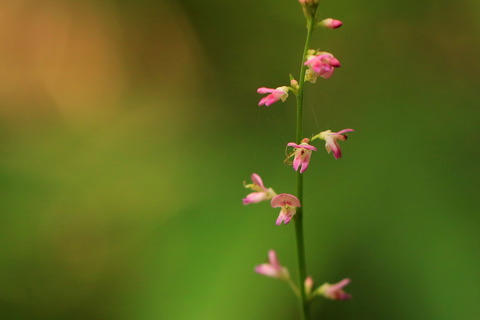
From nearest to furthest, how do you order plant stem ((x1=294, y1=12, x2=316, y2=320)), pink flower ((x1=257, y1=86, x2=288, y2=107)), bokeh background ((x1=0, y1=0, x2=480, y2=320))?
plant stem ((x1=294, y1=12, x2=316, y2=320))
pink flower ((x1=257, y1=86, x2=288, y2=107))
bokeh background ((x1=0, y1=0, x2=480, y2=320))

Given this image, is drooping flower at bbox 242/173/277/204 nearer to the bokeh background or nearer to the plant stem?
the plant stem

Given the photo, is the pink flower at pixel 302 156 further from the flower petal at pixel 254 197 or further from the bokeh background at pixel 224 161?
the bokeh background at pixel 224 161

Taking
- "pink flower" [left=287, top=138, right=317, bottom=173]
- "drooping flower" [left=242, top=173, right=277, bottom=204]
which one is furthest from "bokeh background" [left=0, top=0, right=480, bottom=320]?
"pink flower" [left=287, top=138, right=317, bottom=173]

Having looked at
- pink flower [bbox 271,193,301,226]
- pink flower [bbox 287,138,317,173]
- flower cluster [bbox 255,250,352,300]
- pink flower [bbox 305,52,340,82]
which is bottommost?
flower cluster [bbox 255,250,352,300]

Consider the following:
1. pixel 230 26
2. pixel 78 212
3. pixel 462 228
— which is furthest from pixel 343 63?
pixel 78 212

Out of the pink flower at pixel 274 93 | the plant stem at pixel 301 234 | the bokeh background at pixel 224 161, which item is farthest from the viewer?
the bokeh background at pixel 224 161

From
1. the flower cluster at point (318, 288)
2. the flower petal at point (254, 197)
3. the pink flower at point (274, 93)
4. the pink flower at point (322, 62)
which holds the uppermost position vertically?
the pink flower at point (274, 93)

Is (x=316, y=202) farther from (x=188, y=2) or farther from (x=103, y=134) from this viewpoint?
(x=188, y=2)

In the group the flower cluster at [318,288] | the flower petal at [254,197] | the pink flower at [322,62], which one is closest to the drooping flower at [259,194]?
the flower petal at [254,197]

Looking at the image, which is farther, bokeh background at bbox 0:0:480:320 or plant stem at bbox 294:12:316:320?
bokeh background at bbox 0:0:480:320
